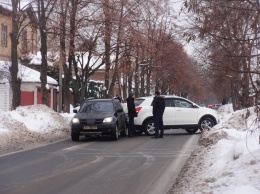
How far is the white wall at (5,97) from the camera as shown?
4169 cm

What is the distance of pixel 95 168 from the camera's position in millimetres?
12398

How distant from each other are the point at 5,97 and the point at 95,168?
3114 cm

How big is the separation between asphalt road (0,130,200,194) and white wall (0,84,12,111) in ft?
80.1

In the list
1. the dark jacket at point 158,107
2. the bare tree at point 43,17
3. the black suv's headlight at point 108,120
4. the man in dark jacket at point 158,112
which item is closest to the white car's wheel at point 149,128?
the man in dark jacket at point 158,112

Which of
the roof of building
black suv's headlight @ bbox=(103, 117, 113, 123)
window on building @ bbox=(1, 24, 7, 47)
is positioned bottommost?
black suv's headlight @ bbox=(103, 117, 113, 123)

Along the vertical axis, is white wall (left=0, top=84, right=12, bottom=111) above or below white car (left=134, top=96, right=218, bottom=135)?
above

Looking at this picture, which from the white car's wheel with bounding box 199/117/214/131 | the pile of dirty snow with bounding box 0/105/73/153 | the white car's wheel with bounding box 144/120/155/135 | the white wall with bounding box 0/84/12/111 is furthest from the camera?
the white wall with bounding box 0/84/12/111

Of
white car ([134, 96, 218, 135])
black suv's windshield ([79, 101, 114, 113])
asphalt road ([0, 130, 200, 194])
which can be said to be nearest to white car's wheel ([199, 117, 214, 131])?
white car ([134, 96, 218, 135])

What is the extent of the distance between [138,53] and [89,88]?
27662 millimetres

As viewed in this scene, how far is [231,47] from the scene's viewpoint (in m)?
9.50

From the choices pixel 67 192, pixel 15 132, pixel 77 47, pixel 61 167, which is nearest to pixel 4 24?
pixel 77 47

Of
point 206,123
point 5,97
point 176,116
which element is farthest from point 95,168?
point 5,97

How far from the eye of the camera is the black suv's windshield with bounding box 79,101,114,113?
2094 cm

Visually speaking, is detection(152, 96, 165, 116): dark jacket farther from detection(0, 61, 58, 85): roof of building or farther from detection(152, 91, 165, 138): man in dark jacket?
detection(0, 61, 58, 85): roof of building
